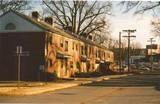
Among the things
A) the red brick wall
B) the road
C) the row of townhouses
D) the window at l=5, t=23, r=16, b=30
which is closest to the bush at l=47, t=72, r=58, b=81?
the row of townhouses

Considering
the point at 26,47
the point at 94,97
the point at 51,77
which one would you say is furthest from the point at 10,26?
the point at 94,97

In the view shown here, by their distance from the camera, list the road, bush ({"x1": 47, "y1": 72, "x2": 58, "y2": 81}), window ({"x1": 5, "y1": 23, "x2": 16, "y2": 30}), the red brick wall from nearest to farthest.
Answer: the road → bush ({"x1": 47, "y1": 72, "x2": 58, "y2": 81}) → the red brick wall → window ({"x1": 5, "y1": 23, "x2": 16, "y2": 30})

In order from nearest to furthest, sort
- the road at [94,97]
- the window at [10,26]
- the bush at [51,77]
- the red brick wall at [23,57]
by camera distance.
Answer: the road at [94,97], the bush at [51,77], the red brick wall at [23,57], the window at [10,26]

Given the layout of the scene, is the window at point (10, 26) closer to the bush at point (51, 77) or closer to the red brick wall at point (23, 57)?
the red brick wall at point (23, 57)

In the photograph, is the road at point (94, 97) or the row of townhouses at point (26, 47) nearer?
the road at point (94, 97)

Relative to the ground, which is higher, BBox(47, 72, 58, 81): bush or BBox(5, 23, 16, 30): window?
BBox(5, 23, 16, 30): window

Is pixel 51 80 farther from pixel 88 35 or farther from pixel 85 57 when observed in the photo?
pixel 88 35

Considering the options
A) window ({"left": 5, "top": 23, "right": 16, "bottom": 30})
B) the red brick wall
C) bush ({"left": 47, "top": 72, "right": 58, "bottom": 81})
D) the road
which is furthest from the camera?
window ({"left": 5, "top": 23, "right": 16, "bottom": 30})

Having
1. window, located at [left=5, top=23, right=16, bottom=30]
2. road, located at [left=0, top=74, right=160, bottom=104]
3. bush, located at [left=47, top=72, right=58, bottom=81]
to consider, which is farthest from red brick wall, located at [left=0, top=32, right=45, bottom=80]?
road, located at [left=0, top=74, right=160, bottom=104]

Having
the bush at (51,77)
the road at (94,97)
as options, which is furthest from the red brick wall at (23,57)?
the road at (94,97)

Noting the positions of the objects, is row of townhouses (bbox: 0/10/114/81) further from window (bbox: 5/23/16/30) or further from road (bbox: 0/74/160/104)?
road (bbox: 0/74/160/104)

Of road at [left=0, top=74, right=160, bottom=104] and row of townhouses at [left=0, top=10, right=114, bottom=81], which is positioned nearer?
road at [left=0, top=74, right=160, bottom=104]

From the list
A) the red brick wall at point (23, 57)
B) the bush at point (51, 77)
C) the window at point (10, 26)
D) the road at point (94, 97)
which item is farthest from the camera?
the window at point (10, 26)

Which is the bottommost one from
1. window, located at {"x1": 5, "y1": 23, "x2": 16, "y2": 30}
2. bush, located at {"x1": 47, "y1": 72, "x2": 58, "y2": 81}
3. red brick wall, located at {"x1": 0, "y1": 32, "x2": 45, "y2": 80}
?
bush, located at {"x1": 47, "y1": 72, "x2": 58, "y2": 81}
